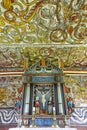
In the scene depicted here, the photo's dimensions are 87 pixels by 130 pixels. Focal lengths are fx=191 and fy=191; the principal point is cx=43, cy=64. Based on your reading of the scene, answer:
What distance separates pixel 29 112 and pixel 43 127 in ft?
1.38

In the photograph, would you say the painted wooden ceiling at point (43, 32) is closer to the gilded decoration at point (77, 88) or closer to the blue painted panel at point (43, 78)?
the gilded decoration at point (77, 88)

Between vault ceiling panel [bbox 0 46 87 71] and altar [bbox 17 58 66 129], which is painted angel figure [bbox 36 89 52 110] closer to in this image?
altar [bbox 17 58 66 129]

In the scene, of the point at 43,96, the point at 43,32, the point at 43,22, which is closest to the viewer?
the point at 43,22

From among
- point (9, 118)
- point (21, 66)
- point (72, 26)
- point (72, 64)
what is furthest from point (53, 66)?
point (9, 118)

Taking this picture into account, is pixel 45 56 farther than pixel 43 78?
Yes

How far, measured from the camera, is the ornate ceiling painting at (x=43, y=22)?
134 inches

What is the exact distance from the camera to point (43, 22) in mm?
3752

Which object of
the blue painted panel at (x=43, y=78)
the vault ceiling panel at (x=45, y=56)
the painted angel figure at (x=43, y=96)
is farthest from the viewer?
the vault ceiling panel at (x=45, y=56)

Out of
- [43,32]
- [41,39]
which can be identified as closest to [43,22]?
[43,32]

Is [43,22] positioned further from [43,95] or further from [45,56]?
[43,95]

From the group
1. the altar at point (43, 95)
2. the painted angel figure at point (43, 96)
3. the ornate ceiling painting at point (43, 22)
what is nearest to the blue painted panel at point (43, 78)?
the altar at point (43, 95)

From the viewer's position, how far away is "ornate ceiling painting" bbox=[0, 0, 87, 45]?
11.2ft

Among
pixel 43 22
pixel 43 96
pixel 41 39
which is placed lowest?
pixel 43 96

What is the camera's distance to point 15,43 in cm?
426
